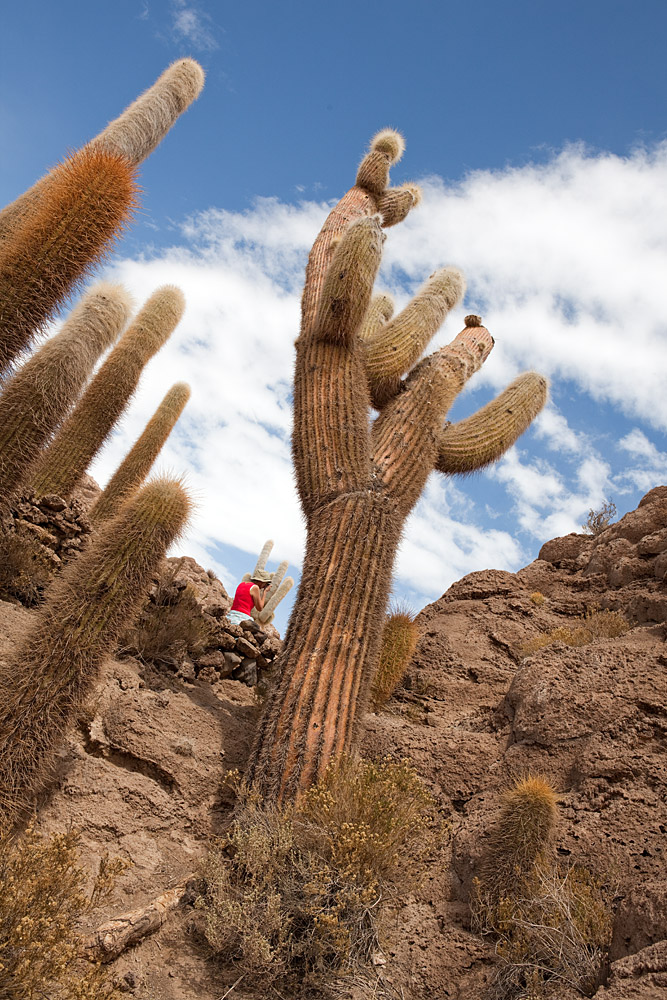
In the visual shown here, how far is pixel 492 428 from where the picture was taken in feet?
26.6

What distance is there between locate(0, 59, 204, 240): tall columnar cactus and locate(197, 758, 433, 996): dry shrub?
664 centimetres

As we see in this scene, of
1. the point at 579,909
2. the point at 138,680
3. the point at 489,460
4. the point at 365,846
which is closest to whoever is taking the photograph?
the point at 579,909

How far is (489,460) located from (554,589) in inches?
94.8

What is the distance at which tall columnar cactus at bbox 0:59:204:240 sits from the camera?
812cm

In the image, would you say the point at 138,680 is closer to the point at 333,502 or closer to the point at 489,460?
the point at 333,502

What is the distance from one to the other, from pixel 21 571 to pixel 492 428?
516cm

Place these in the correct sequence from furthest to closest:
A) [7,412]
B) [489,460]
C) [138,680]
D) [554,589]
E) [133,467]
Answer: [554,589]
[133,467]
[489,460]
[138,680]
[7,412]

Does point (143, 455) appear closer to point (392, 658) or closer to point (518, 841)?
point (392, 658)

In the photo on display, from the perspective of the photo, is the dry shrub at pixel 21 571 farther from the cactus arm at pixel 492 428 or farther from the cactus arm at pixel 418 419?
the cactus arm at pixel 492 428

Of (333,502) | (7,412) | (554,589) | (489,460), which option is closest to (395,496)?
(333,502)

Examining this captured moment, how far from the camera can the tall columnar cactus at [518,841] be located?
4.24m

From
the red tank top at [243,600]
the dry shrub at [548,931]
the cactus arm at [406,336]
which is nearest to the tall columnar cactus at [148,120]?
the cactus arm at [406,336]

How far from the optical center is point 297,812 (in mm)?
4418

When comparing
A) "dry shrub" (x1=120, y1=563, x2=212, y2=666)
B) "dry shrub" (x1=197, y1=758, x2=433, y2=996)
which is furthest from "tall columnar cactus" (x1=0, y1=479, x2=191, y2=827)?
"dry shrub" (x1=120, y1=563, x2=212, y2=666)
